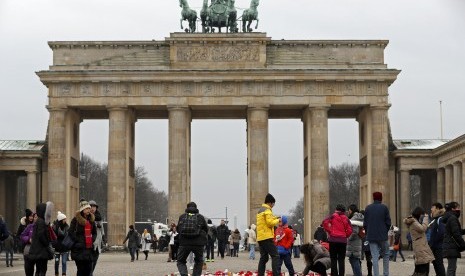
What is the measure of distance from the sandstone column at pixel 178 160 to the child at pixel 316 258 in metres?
46.6

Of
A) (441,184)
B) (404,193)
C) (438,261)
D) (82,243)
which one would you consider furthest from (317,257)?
(441,184)

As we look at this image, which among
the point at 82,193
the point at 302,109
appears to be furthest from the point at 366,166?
the point at 82,193

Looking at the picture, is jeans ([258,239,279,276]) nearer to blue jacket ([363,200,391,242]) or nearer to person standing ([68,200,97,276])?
blue jacket ([363,200,391,242])

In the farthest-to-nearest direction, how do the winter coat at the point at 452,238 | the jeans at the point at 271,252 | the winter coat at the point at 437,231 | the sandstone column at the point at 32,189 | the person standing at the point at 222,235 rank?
1. the sandstone column at the point at 32,189
2. the person standing at the point at 222,235
3. the jeans at the point at 271,252
4. the winter coat at the point at 437,231
5. the winter coat at the point at 452,238

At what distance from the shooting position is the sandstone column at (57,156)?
74750 millimetres

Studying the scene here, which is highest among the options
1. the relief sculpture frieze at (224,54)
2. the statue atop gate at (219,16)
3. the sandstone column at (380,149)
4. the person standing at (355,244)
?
the statue atop gate at (219,16)

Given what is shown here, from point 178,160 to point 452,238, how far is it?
2027 inches

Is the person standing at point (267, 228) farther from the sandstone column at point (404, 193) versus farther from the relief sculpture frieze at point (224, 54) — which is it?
the sandstone column at point (404, 193)

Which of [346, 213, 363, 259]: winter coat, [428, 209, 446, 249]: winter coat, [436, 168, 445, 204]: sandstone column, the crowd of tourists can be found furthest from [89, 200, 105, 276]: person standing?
[436, 168, 445, 204]: sandstone column

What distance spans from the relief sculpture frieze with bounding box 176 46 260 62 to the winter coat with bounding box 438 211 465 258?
5108cm

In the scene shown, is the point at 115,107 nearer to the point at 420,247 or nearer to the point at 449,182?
the point at 449,182

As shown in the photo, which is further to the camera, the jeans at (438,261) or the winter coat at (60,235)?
the jeans at (438,261)

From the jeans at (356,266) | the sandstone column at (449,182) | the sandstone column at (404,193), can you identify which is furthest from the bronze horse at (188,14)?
the jeans at (356,266)

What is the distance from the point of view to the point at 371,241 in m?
26.6
